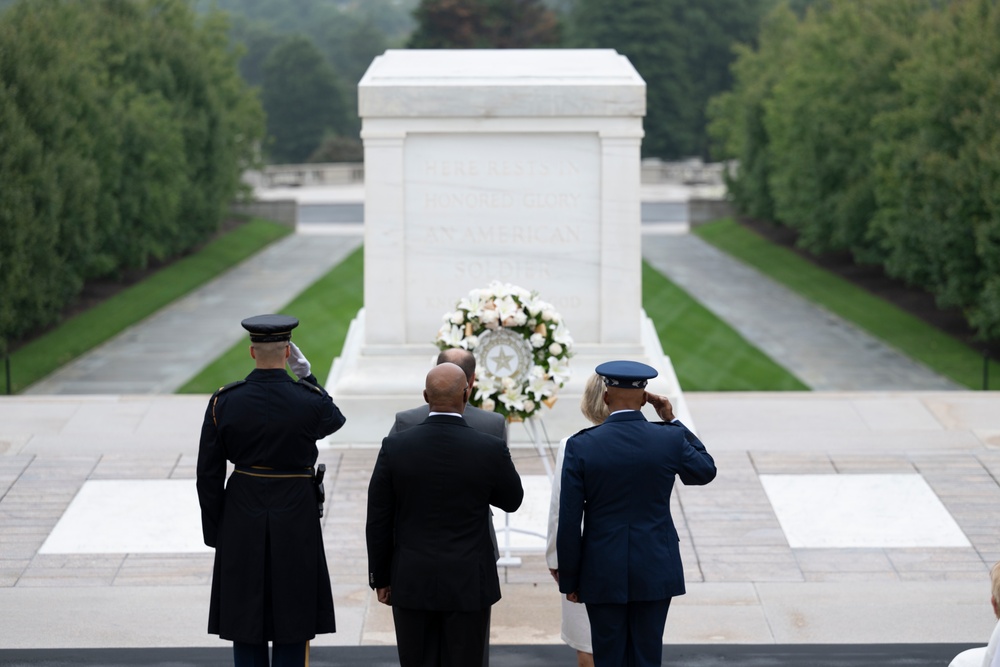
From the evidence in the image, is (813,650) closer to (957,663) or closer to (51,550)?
(957,663)

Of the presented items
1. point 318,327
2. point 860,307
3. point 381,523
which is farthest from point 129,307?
point 381,523

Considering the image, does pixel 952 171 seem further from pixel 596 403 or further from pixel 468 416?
pixel 468 416

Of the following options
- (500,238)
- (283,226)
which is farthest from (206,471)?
(283,226)

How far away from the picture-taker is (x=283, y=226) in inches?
1539

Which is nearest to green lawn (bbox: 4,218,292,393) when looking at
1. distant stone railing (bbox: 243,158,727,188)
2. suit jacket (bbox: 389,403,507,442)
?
suit jacket (bbox: 389,403,507,442)

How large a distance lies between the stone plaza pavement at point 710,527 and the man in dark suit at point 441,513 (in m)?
1.87

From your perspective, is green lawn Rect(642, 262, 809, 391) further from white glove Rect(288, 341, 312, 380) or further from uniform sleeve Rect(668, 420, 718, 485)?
uniform sleeve Rect(668, 420, 718, 485)

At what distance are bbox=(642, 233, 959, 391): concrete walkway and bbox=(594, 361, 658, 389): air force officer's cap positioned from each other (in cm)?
1441

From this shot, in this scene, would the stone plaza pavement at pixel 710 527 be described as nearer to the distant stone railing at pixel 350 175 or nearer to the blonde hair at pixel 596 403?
the blonde hair at pixel 596 403

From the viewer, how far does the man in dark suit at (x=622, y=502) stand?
5945 mm

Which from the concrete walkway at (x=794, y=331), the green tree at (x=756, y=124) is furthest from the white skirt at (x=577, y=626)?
the green tree at (x=756, y=124)

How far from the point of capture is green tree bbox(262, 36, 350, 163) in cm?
7331

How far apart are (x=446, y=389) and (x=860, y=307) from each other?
2152 centimetres

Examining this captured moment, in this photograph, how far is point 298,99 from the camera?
2896 inches
